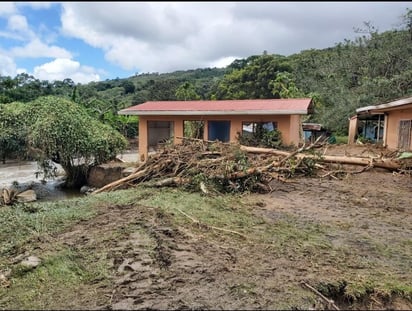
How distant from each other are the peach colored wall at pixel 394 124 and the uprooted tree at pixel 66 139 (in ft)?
39.6

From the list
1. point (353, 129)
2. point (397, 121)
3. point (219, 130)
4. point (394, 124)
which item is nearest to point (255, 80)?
point (353, 129)

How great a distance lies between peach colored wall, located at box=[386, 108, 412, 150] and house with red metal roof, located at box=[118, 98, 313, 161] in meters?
3.54

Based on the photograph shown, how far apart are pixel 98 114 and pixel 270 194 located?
1523cm

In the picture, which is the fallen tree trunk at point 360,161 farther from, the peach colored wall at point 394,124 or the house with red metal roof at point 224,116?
the peach colored wall at point 394,124

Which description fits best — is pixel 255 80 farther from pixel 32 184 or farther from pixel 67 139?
pixel 32 184

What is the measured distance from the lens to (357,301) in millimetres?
→ 3574

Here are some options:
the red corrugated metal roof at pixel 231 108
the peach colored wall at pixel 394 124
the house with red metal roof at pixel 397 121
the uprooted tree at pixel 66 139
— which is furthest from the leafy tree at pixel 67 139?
the peach colored wall at pixel 394 124

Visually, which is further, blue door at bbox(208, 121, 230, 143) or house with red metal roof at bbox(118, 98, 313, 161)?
blue door at bbox(208, 121, 230, 143)

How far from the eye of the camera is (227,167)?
939cm

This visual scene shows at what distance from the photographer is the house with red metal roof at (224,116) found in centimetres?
1451

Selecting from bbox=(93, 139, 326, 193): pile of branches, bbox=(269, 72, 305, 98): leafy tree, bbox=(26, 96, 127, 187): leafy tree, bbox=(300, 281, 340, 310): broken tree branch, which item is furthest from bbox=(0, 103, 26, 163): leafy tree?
bbox=(269, 72, 305, 98): leafy tree

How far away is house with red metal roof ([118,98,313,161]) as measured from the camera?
14510 millimetres

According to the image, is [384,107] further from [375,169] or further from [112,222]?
[112,222]

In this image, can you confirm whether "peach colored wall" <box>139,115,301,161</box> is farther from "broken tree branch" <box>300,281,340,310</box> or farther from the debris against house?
"broken tree branch" <box>300,281,340,310</box>
